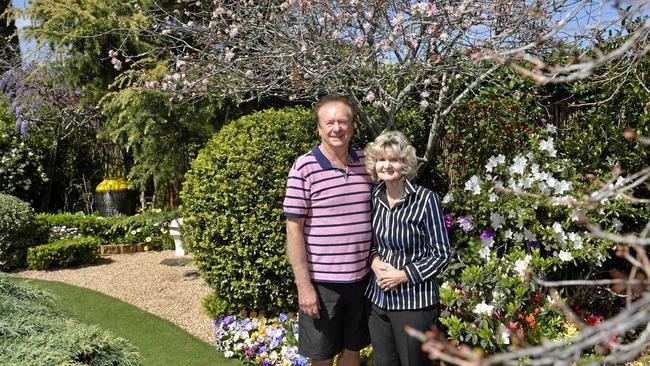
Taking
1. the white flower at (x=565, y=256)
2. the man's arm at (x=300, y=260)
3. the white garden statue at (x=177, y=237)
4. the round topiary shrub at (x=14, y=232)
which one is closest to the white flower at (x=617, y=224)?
the white flower at (x=565, y=256)

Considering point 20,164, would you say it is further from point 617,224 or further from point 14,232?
point 617,224

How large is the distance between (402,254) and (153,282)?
492 centimetres

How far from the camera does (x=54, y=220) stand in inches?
377

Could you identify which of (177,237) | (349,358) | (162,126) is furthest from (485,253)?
(177,237)

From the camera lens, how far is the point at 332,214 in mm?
2959

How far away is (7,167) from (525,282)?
1041cm

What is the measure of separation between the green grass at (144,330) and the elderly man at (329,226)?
6.11 feet

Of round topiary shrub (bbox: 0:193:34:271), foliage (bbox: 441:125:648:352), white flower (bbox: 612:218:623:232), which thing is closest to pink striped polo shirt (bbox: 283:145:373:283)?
foliage (bbox: 441:125:648:352)

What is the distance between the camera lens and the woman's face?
2857mm

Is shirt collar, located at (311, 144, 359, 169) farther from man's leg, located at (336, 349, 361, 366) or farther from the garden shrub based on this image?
the garden shrub

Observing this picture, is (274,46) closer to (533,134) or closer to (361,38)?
(361,38)

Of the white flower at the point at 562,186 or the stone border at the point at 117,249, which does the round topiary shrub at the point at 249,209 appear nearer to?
the white flower at the point at 562,186

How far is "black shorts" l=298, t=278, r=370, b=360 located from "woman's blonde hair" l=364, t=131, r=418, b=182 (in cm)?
60

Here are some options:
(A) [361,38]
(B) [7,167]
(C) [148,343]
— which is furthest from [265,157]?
(B) [7,167]
